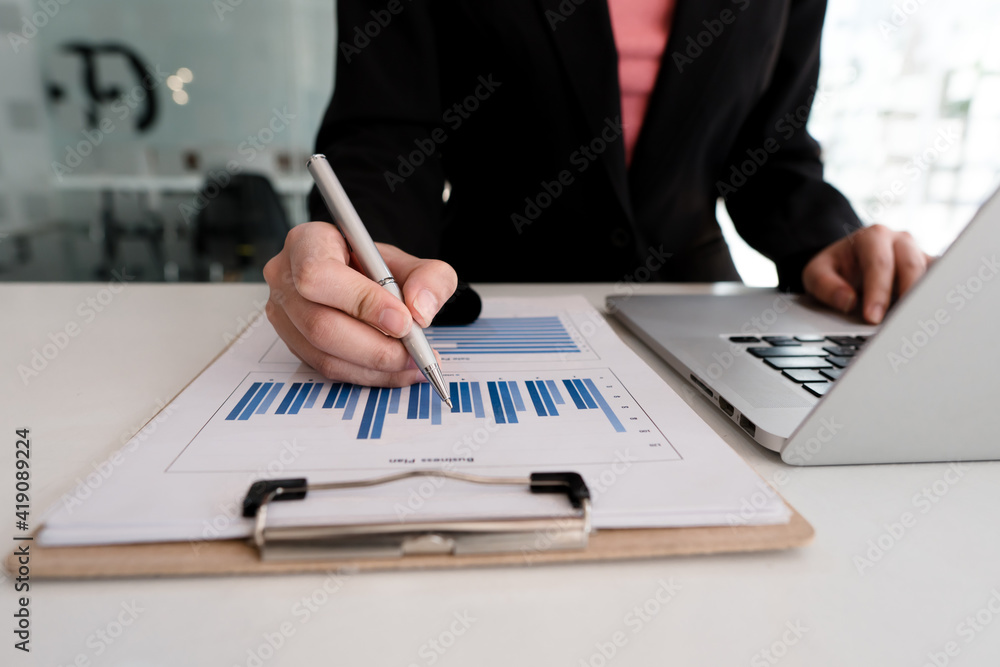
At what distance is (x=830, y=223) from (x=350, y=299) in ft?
2.51

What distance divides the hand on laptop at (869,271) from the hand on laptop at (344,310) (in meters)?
0.49

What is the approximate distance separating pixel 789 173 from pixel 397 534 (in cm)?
96

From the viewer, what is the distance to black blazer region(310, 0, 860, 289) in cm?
80

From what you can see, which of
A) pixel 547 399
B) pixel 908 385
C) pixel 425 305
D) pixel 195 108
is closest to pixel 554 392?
pixel 547 399

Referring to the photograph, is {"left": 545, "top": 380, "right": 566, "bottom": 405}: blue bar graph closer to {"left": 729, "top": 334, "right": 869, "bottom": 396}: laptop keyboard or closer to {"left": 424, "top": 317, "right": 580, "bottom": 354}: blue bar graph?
{"left": 424, "top": 317, "right": 580, "bottom": 354}: blue bar graph

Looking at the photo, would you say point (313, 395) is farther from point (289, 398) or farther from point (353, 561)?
point (353, 561)

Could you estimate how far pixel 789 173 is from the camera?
38.7 inches

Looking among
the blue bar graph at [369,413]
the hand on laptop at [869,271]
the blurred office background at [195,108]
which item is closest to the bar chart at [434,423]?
the blue bar graph at [369,413]

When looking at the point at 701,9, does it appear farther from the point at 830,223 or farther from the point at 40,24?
the point at 40,24

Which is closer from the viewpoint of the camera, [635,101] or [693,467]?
[693,467]

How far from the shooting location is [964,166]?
3775 millimetres

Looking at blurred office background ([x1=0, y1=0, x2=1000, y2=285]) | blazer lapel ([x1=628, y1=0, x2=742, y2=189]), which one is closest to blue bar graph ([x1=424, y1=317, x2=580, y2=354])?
blazer lapel ([x1=628, y1=0, x2=742, y2=189])

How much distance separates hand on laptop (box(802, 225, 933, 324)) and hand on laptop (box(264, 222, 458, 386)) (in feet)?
1.60

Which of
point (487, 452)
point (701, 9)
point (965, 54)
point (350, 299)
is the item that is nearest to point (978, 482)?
point (487, 452)
